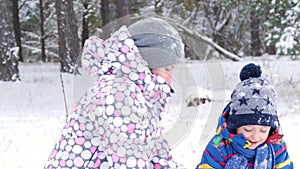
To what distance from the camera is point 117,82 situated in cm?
230

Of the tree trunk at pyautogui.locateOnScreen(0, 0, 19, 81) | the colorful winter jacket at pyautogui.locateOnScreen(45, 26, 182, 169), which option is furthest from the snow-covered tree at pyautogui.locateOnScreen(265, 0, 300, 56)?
the colorful winter jacket at pyautogui.locateOnScreen(45, 26, 182, 169)

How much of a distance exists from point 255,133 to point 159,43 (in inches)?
26.3

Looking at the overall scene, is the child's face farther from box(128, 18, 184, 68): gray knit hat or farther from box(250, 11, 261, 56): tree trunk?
box(250, 11, 261, 56): tree trunk

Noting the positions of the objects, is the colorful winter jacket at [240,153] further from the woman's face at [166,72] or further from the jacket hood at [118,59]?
the jacket hood at [118,59]

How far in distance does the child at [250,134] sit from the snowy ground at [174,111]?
0.14m

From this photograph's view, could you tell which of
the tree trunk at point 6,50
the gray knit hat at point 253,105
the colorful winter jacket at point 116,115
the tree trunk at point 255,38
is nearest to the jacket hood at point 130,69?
the colorful winter jacket at point 116,115

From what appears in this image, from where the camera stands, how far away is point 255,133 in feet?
8.20

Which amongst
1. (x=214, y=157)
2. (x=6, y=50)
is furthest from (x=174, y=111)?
(x=6, y=50)

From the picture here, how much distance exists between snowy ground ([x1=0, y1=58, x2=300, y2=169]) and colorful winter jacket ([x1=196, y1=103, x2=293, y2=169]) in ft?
0.51

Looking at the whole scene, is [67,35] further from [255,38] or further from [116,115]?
[255,38]

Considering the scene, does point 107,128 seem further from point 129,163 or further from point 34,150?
point 34,150

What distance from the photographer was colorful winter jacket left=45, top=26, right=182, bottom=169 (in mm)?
2184

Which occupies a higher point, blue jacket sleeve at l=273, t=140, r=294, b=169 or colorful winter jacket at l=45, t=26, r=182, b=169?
colorful winter jacket at l=45, t=26, r=182, b=169

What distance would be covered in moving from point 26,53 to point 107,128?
2455 centimetres
